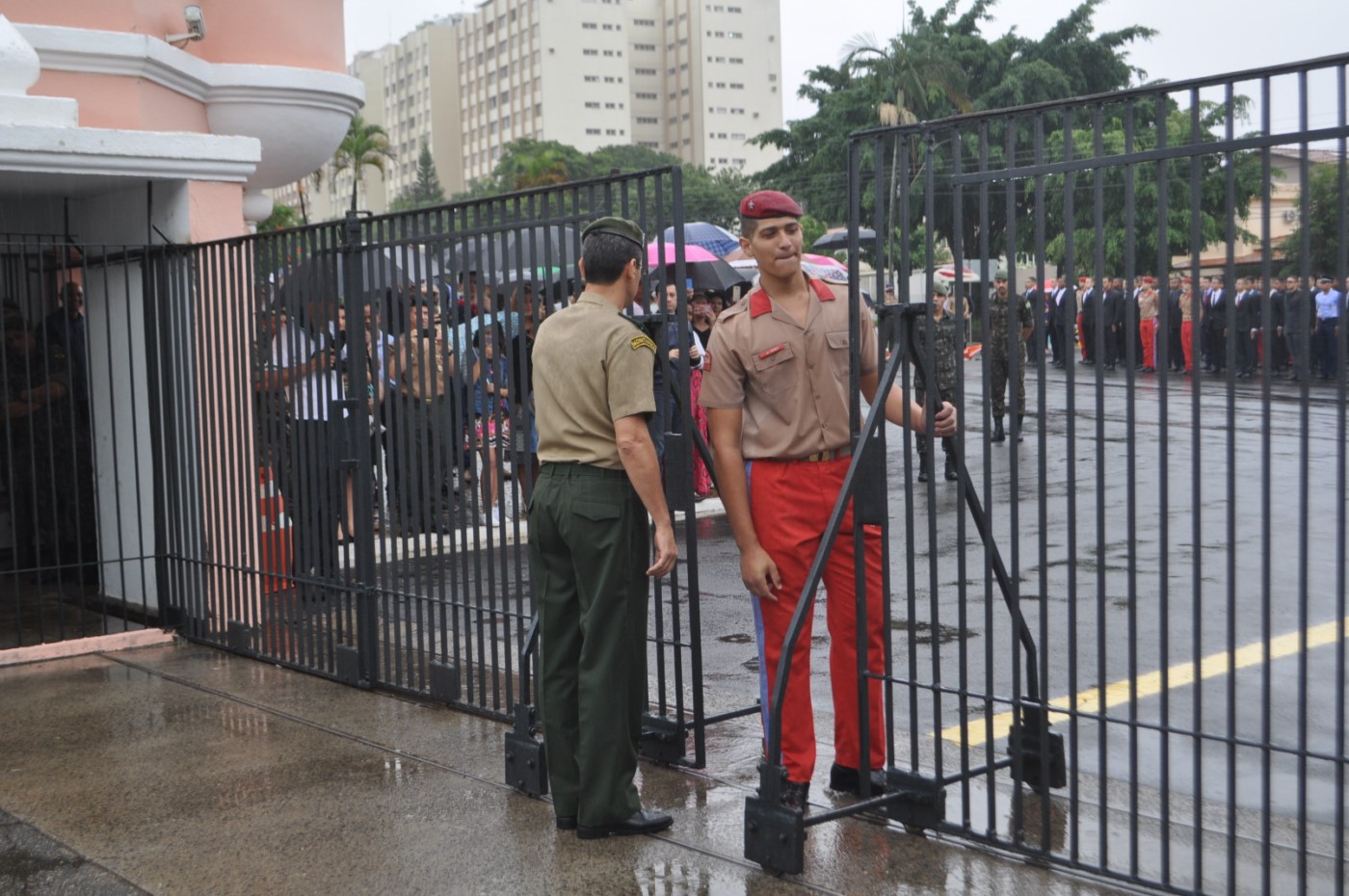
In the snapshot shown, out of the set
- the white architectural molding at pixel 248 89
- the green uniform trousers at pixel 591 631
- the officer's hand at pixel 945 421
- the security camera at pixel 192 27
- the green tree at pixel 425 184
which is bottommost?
the green uniform trousers at pixel 591 631

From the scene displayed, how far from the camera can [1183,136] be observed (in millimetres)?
4262

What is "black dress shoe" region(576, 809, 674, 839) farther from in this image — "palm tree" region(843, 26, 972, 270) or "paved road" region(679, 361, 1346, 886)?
"palm tree" region(843, 26, 972, 270)

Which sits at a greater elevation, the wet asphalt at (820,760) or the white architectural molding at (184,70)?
the white architectural molding at (184,70)

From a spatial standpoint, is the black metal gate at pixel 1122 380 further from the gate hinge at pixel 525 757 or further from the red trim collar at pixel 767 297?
the gate hinge at pixel 525 757

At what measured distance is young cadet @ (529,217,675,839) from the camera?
4.97m

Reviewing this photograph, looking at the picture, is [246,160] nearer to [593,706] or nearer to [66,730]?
[66,730]

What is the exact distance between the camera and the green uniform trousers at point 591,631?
5004mm

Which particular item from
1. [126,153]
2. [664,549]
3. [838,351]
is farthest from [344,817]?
[126,153]

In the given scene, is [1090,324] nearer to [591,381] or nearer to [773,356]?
[773,356]

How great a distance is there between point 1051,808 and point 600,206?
9.36 feet

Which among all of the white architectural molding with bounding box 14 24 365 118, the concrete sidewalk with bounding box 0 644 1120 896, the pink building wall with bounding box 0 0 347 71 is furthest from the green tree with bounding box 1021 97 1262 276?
the pink building wall with bounding box 0 0 347 71

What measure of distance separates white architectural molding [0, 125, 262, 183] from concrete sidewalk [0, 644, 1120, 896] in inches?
119

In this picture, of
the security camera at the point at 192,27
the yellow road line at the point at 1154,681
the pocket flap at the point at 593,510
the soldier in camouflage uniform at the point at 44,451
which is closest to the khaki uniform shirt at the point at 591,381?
the pocket flap at the point at 593,510

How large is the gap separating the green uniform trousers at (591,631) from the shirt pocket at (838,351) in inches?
32.8
